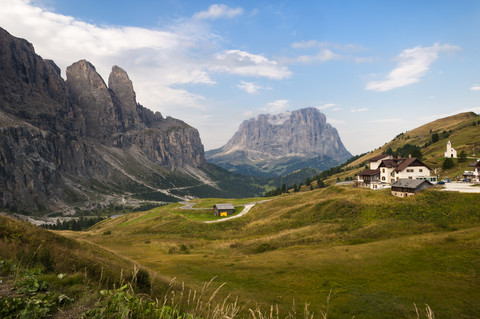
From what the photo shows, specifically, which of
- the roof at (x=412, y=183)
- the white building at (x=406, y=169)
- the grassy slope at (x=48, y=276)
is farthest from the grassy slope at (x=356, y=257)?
the white building at (x=406, y=169)

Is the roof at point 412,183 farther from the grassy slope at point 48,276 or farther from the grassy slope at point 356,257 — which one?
the grassy slope at point 48,276

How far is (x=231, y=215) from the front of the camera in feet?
310

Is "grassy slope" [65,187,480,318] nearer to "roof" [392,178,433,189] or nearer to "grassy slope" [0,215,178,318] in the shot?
"roof" [392,178,433,189]

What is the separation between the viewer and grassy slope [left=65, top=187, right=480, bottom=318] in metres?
22.8

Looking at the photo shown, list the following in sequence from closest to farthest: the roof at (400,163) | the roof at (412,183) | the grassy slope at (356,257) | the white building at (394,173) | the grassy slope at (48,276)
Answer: the grassy slope at (48,276)
the grassy slope at (356,257)
the roof at (412,183)
the white building at (394,173)
the roof at (400,163)

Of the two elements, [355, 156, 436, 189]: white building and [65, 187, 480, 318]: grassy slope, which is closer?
[65, 187, 480, 318]: grassy slope

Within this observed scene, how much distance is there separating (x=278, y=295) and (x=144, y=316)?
2008 cm

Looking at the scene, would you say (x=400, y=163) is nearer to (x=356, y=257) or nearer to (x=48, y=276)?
(x=356, y=257)

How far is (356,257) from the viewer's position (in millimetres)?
34844

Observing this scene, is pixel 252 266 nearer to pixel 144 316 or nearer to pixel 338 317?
pixel 338 317

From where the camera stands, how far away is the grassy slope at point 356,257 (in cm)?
2281

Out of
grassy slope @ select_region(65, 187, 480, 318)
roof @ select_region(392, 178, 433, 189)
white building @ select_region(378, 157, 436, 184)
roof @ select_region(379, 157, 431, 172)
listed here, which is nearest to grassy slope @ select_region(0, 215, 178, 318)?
grassy slope @ select_region(65, 187, 480, 318)

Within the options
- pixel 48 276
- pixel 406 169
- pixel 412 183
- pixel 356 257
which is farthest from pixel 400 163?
pixel 48 276

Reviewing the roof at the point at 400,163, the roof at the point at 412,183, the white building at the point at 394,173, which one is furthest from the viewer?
the roof at the point at 400,163
